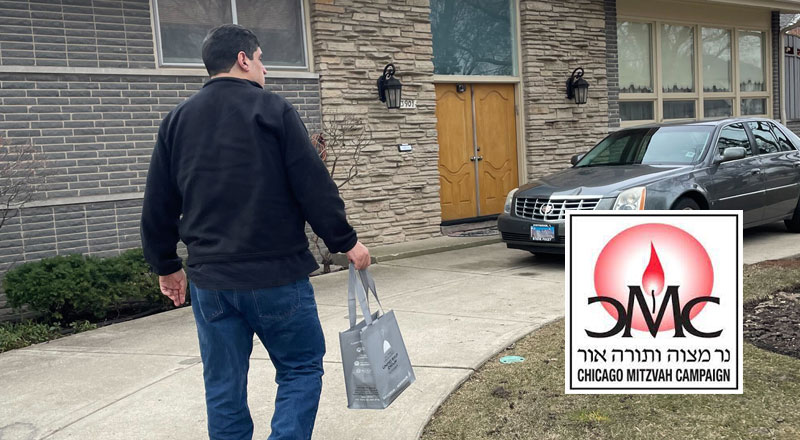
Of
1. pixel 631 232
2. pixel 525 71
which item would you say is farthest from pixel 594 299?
pixel 525 71

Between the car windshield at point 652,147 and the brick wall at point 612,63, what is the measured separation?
174 inches

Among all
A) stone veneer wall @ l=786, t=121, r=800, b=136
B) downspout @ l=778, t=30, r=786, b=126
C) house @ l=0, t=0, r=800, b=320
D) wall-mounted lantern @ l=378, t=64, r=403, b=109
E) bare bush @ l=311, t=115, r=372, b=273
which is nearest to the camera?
house @ l=0, t=0, r=800, b=320

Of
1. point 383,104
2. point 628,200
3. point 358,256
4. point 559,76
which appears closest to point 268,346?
point 358,256

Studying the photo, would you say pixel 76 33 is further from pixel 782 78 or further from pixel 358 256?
pixel 782 78

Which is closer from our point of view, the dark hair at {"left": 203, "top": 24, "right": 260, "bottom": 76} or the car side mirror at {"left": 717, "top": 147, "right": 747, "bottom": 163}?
the dark hair at {"left": 203, "top": 24, "right": 260, "bottom": 76}

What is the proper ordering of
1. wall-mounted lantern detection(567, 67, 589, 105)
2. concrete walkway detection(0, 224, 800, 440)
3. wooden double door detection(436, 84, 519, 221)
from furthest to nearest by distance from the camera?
wall-mounted lantern detection(567, 67, 589, 105) < wooden double door detection(436, 84, 519, 221) < concrete walkway detection(0, 224, 800, 440)

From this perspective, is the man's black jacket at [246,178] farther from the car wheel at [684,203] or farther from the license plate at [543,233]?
the car wheel at [684,203]

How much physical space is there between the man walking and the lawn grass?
0.99 meters

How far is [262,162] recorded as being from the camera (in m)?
2.98

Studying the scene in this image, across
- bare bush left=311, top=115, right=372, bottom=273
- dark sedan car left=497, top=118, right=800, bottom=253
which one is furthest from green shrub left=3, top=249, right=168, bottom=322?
dark sedan car left=497, top=118, right=800, bottom=253

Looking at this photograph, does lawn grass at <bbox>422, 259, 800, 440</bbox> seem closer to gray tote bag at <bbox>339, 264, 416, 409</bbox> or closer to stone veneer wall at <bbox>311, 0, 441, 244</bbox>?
gray tote bag at <bbox>339, 264, 416, 409</bbox>

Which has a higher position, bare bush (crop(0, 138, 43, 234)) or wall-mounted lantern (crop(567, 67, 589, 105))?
wall-mounted lantern (crop(567, 67, 589, 105))

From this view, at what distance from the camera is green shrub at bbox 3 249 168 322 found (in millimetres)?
6434

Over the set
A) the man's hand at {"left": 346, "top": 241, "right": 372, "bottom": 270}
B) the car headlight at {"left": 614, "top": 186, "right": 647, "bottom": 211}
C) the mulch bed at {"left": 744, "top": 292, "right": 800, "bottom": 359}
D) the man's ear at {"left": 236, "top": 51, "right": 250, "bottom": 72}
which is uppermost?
the man's ear at {"left": 236, "top": 51, "right": 250, "bottom": 72}
